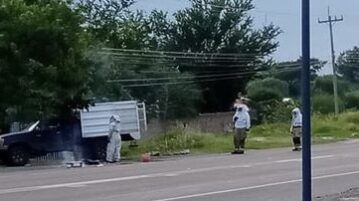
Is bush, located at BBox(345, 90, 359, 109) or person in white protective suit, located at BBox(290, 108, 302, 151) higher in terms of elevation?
bush, located at BBox(345, 90, 359, 109)

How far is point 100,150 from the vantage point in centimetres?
3155

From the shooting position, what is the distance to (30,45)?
30750 millimetres

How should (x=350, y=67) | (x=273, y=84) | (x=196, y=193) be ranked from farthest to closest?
(x=350, y=67), (x=273, y=84), (x=196, y=193)

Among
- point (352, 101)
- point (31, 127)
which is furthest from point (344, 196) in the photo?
point (352, 101)

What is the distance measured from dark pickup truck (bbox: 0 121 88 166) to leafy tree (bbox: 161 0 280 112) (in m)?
33.8

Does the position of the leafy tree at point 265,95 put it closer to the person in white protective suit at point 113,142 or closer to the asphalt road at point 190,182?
the person in white protective suit at point 113,142

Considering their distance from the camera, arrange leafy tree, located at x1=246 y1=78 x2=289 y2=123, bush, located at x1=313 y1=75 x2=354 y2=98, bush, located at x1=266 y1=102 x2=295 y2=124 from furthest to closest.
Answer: bush, located at x1=313 y1=75 x2=354 y2=98 < leafy tree, located at x1=246 y1=78 x2=289 y2=123 < bush, located at x1=266 y1=102 x2=295 y2=124

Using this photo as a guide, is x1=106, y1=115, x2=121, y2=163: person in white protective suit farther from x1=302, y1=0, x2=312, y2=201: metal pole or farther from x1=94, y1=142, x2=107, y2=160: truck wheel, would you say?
x1=302, y1=0, x2=312, y2=201: metal pole

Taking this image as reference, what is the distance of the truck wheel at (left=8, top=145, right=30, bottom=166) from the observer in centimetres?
2986

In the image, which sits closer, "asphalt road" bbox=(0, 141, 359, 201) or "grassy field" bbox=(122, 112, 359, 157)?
"asphalt road" bbox=(0, 141, 359, 201)

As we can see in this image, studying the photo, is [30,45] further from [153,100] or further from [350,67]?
[350,67]

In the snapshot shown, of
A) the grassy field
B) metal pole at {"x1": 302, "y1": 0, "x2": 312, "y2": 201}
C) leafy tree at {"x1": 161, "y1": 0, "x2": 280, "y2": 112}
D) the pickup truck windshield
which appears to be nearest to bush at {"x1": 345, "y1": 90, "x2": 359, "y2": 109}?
leafy tree at {"x1": 161, "y1": 0, "x2": 280, "y2": 112}

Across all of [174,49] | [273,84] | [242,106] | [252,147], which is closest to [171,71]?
[174,49]

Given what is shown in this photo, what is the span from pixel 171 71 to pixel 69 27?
28.4 m
